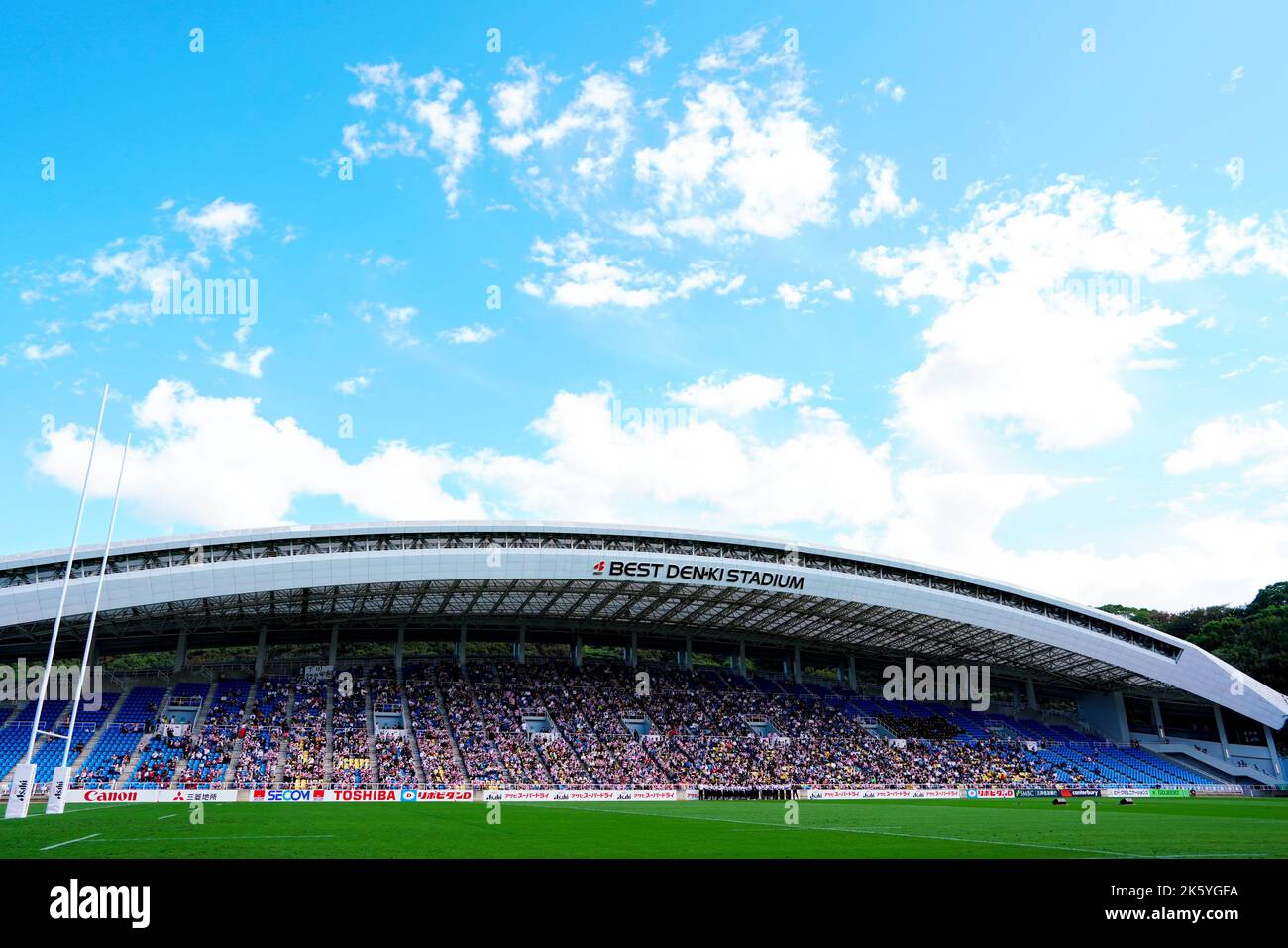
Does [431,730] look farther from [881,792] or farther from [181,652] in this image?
[881,792]

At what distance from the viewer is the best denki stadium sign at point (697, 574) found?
41562 millimetres

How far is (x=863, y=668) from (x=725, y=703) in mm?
16169

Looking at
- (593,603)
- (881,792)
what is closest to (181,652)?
(593,603)

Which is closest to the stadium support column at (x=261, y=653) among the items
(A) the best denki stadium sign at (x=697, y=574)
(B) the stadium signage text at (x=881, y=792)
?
(A) the best denki stadium sign at (x=697, y=574)

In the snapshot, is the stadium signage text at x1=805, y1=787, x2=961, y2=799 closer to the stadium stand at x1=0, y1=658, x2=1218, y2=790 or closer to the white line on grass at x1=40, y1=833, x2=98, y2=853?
the stadium stand at x1=0, y1=658, x2=1218, y2=790

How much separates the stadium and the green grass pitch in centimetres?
53

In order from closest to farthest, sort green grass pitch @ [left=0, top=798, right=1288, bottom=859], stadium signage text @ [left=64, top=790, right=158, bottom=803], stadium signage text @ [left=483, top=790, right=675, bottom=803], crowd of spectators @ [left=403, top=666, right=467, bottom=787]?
green grass pitch @ [left=0, top=798, right=1288, bottom=859] → stadium signage text @ [left=64, top=790, right=158, bottom=803] → stadium signage text @ [left=483, top=790, right=675, bottom=803] → crowd of spectators @ [left=403, top=666, right=467, bottom=787]

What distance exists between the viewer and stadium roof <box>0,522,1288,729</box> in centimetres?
3553
